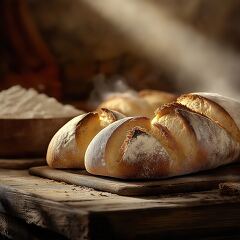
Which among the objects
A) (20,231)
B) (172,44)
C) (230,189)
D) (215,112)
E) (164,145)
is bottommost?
(20,231)

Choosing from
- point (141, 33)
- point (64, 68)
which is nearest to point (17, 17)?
point (64, 68)

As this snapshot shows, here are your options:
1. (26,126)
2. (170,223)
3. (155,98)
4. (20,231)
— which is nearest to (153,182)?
(170,223)

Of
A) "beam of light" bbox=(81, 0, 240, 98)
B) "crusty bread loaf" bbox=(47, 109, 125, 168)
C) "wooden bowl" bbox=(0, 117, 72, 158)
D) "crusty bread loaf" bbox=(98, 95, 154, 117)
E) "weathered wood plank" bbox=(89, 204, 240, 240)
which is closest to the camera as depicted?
"weathered wood plank" bbox=(89, 204, 240, 240)

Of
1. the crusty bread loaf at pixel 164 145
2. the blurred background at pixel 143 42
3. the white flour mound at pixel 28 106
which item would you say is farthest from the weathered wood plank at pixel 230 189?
the blurred background at pixel 143 42

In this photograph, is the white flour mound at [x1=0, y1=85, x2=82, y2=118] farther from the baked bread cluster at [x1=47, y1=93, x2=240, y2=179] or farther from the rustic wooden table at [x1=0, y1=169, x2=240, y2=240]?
the rustic wooden table at [x1=0, y1=169, x2=240, y2=240]

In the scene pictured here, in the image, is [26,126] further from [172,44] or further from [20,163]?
[172,44]

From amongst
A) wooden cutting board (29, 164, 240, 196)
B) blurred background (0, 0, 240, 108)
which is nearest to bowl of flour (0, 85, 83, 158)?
wooden cutting board (29, 164, 240, 196)

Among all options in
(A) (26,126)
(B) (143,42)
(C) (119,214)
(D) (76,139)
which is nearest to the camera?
(C) (119,214)
